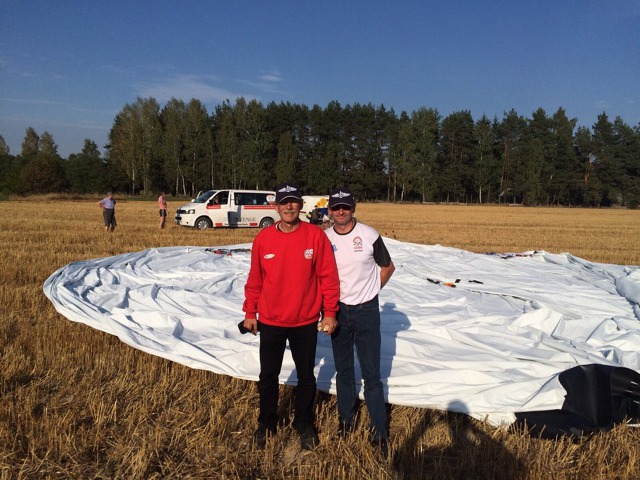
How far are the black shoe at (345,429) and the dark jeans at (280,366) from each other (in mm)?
216

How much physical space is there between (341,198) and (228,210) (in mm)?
15935

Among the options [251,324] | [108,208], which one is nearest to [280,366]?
[251,324]

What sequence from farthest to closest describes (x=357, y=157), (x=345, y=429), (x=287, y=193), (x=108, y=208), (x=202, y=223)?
(x=357, y=157) → (x=202, y=223) → (x=108, y=208) → (x=345, y=429) → (x=287, y=193)

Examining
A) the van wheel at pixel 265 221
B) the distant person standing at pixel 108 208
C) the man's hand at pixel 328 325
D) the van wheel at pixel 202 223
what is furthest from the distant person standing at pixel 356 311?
the van wheel at pixel 265 221

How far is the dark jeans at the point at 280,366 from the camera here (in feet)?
10.5

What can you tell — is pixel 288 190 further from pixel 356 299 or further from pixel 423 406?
pixel 423 406

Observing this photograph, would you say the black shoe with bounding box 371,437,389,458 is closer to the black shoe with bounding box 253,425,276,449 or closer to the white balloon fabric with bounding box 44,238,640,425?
the white balloon fabric with bounding box 44,238,640,425

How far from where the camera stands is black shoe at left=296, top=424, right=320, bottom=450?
3180 mm

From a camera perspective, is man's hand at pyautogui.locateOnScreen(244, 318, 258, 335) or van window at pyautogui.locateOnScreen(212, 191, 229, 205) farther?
van window at pyautogui.locateOnScreen(212, 191, 229, 205)

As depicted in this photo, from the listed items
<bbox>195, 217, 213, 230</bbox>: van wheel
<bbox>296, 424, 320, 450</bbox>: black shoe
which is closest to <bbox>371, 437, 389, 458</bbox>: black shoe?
<bbox>296, 424, 320, 450</bbox>: black shoe

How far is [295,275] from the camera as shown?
311 centimetres

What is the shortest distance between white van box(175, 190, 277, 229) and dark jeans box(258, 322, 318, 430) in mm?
15681

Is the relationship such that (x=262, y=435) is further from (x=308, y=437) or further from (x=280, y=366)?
(x=280, y=366)

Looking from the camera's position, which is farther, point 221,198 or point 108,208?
point 221,198
